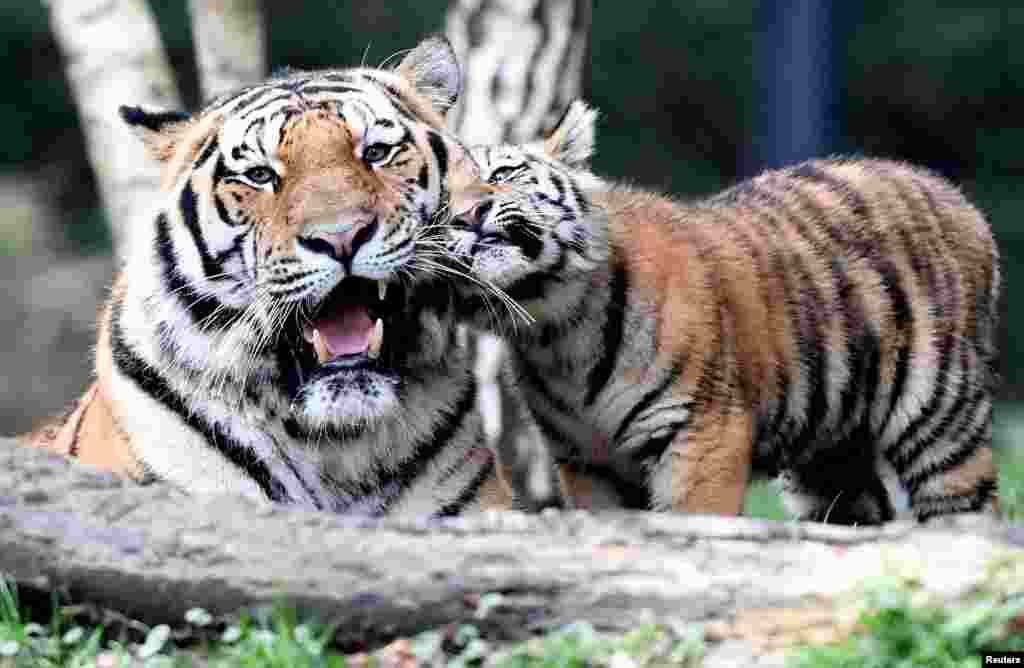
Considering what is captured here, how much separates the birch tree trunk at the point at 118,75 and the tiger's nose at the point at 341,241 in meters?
2.82

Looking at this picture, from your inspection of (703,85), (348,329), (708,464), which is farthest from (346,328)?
(703,85)

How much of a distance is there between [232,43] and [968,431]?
301 cm

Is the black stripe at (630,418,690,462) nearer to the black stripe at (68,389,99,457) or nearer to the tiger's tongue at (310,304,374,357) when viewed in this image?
the tiger's tongue at (310,304,374,357)

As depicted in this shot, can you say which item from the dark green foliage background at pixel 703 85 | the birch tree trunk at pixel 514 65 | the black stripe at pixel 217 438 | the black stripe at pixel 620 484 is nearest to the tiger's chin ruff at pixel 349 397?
the black stripe at pixel 217 438

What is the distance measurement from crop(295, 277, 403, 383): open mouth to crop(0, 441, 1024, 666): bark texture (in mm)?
600

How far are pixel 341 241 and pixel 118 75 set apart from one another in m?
3.02

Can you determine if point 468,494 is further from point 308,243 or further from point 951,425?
point 951,425

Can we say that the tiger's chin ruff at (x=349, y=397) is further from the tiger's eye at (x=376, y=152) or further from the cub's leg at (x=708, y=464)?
the cub's leg at (x=708, y=464)

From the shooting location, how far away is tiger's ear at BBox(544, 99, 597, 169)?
4.14 metres

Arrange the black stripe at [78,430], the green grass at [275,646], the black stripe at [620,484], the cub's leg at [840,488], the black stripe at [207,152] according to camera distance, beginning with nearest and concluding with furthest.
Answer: the green grass at [275,646] < the black stripe at [207,152] < the black stripe at [78,430] < the black stripe at [620,484] < the cub's leg at [840,488]

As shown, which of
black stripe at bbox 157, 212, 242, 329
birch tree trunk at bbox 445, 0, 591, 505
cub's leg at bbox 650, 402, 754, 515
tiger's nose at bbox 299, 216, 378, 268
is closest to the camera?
tiger's nose at bbox 299, 216, 378, 268

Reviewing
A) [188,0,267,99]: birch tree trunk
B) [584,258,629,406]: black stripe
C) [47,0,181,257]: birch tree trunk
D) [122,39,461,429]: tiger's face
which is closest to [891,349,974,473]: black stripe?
[584,258,629,406]: black stripe

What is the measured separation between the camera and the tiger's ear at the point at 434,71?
389cm

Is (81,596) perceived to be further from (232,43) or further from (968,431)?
(232,43)
